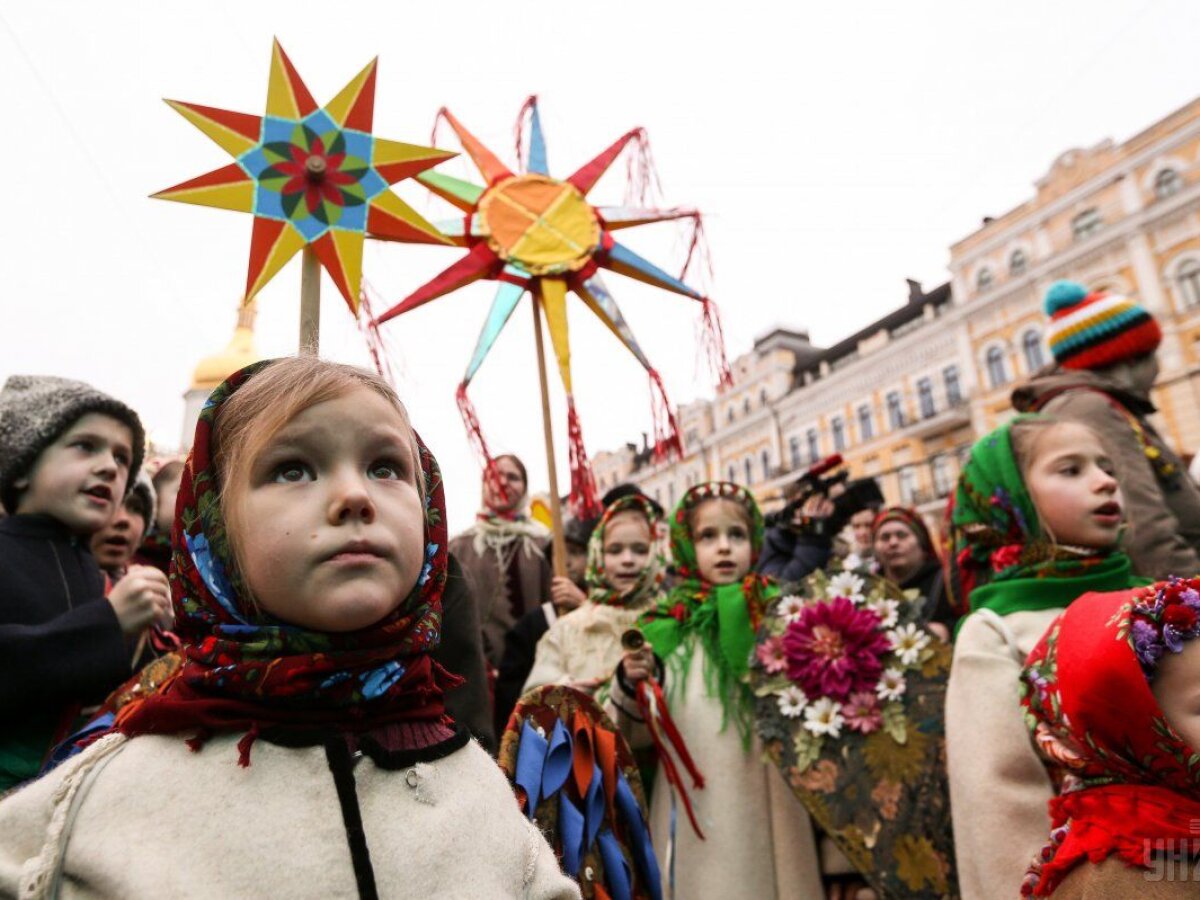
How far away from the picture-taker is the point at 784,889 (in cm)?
257

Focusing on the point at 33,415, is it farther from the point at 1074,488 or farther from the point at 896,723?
the point at 1074,488

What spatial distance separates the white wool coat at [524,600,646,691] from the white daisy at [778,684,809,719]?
2.49 feet

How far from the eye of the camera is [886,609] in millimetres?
2742

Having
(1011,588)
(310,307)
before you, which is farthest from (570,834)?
(310,307)

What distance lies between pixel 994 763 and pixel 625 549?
1951mm

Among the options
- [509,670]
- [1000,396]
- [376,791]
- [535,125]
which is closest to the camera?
[376,791]

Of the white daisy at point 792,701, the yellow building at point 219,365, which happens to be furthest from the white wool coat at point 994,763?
the yellow building at point 219,365

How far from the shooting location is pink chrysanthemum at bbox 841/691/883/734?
8.29ft

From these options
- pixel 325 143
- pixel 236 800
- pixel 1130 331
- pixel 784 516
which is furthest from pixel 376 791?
pixel 784 516

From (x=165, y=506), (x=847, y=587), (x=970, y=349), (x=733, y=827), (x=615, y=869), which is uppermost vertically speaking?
(x=970, y=349)

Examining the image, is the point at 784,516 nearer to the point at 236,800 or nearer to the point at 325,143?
the point at 325,143

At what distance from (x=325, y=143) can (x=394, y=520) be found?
213 cm

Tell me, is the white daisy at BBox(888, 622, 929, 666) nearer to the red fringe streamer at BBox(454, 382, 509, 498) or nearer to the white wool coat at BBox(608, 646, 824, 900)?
the white wool coat at BBox(608, 646, 824, 900)

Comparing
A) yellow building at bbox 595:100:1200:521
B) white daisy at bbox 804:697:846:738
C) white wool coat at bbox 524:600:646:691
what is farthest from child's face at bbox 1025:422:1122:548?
yellow building at bbox 595:100:1200:521
